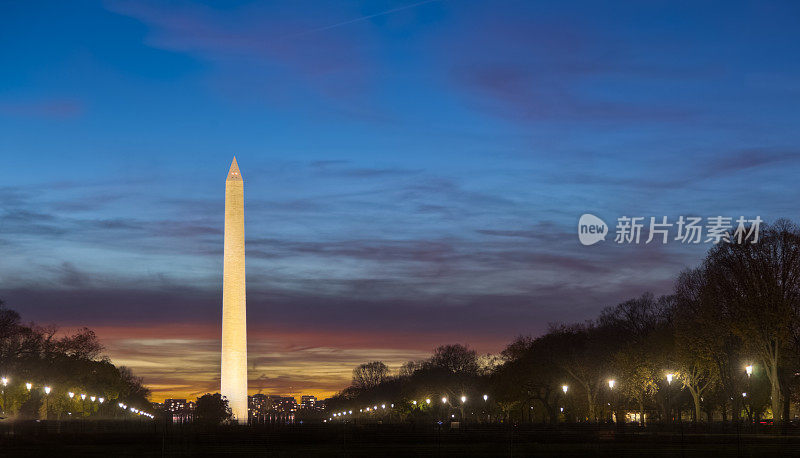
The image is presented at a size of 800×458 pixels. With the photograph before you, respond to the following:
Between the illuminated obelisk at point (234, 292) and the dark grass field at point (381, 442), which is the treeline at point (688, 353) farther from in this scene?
the illuminated obelisk at point (234, 292)

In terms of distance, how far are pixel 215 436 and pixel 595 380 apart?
5859 cm

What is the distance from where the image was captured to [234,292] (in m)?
87.9

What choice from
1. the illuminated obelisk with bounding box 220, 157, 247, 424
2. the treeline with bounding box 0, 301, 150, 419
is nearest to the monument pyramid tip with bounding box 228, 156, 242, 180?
the illuminated obelisk with bounding box 220, 157, 247, 424

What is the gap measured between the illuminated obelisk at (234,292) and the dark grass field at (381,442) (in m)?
25.2

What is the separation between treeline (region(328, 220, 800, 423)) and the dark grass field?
10335 millimetres

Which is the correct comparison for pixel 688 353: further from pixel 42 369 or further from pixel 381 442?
pixel 42 369

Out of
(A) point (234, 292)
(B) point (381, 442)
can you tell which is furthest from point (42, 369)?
(B) point (381, 442)

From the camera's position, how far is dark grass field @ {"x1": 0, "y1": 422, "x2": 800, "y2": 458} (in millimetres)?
41625

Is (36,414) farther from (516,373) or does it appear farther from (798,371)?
(798,371)

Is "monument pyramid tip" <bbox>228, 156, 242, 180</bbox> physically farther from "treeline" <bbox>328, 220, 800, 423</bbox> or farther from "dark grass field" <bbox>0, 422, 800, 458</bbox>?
"treeline" <bbox>328, 220, 800, 423</bbox>

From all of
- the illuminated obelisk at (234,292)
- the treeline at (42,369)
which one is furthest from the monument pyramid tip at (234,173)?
the treeline at (42,369)

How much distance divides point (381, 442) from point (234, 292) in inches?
1529

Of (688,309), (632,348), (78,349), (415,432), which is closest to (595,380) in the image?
(632,348)

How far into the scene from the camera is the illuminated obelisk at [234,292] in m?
87.6
